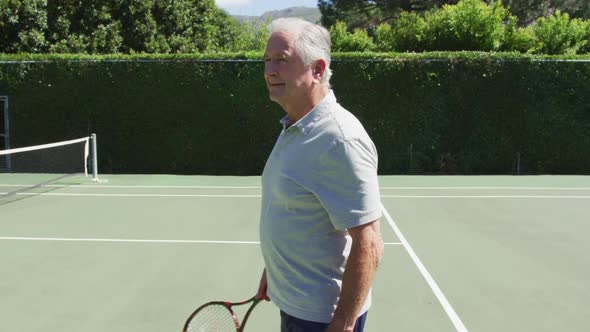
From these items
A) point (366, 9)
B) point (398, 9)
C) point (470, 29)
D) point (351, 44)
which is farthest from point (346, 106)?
point (366, 9)

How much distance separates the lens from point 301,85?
1966 mm

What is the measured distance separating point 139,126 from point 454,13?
8.62 metres

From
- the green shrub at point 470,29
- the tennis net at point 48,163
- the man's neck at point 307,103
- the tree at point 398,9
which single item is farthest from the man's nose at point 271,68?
the tree at point 398,9

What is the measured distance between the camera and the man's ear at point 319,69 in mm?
1974

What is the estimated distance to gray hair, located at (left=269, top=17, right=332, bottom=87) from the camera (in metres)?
1.93

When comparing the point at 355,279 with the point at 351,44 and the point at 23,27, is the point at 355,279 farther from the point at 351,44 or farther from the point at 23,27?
the point at 23,27

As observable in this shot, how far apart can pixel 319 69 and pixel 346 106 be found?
1152 cm

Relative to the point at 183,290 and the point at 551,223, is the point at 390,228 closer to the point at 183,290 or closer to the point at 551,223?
the point at 551,223

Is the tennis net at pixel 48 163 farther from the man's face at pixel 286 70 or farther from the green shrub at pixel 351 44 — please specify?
the man's face at pixel 286 70

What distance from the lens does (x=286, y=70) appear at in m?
1.95

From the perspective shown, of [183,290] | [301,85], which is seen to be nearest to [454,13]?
[183,290]

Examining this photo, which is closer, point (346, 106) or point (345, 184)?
point (345, 184)

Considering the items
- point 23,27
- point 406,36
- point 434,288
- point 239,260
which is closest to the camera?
point 434,288

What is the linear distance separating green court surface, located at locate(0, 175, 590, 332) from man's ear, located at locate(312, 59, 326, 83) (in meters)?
2.57
